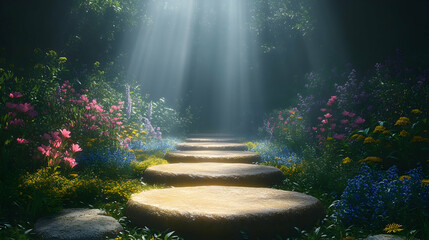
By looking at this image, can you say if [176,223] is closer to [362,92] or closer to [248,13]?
[362,92]

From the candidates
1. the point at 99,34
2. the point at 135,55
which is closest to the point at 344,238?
the point at 99,34

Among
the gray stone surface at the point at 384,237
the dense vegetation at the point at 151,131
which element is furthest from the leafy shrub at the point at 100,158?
the gray stone surface at the point at 384,237

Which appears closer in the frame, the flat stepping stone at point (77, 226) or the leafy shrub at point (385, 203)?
the flat stepping stone at point (77, 226)

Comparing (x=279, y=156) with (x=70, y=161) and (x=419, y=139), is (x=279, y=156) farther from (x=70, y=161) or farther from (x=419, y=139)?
(x=70, y=161)

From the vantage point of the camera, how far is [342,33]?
869cm

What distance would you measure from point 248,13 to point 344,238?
15903mm

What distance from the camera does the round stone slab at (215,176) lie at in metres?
4.34

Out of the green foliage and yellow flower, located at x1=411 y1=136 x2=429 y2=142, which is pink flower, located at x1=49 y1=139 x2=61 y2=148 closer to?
yellow flower, located at x1=411 y1=136 x2=429 y2=142

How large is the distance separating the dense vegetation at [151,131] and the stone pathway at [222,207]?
14cm

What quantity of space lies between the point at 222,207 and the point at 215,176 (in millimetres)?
1357

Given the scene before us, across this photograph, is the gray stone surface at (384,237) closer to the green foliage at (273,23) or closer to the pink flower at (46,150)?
the pink flower at (46,150)

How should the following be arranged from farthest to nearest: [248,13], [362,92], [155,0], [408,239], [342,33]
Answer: [248,13] < [155,0] < [342,33] < [362,92] < [408,239]

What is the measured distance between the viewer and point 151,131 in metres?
9.04

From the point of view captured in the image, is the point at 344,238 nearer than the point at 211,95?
Yes
